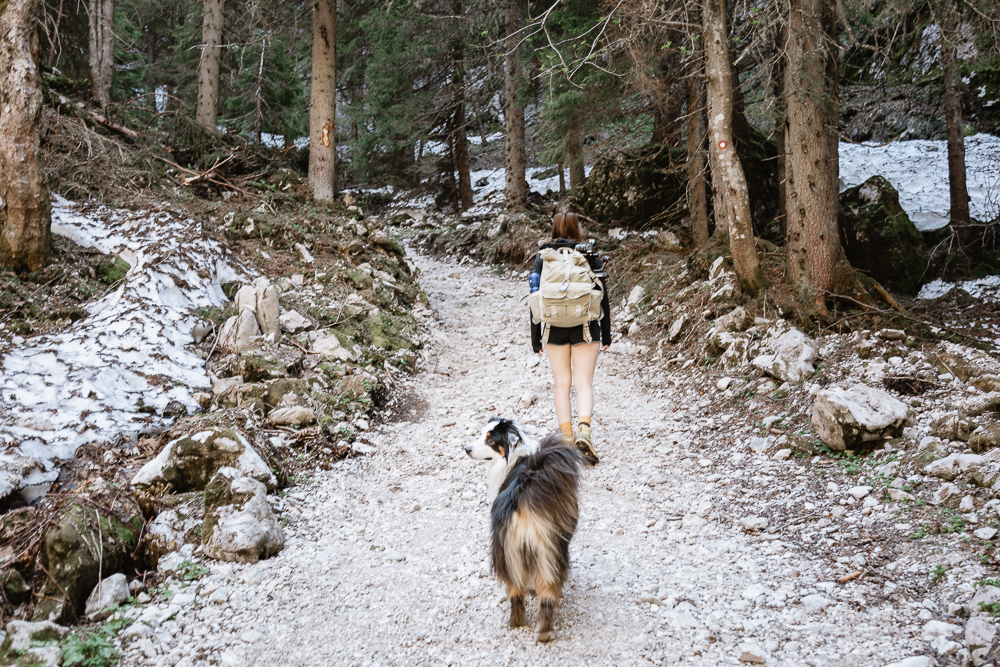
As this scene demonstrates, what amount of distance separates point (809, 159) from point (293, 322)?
642cm

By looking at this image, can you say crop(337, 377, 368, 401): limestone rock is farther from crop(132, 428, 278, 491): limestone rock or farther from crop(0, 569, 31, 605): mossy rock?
crop(0, 569, 31, 605): mossy rock

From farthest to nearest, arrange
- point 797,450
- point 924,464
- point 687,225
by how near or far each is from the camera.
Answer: point 687,225
point 797,450
point 924,464

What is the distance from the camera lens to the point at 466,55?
16.3 m

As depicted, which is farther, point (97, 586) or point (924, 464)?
point (924, 464)

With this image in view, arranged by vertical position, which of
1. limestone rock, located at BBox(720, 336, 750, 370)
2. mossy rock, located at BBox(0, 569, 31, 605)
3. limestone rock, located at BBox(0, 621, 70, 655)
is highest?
limestone rock, located at BBox(720, 336, 750, 370)

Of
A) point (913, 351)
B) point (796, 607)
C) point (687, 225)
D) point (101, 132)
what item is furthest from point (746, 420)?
point (101, 132)

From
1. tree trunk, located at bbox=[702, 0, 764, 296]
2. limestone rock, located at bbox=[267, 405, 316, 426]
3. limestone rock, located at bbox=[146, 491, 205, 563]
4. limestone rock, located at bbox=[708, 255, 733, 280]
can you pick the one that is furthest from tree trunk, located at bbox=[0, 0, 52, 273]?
limestone rock, located at bbox=[708, 255, 733, 280]

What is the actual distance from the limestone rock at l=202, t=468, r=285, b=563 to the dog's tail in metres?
1.90

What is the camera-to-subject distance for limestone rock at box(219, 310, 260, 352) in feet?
21.0

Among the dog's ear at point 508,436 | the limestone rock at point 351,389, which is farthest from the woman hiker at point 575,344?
the limestone rock at point 351,389

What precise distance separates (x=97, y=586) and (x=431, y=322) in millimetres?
6813

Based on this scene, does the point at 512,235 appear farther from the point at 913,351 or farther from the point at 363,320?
the point at 913,351

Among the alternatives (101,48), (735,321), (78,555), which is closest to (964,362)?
(735,321)

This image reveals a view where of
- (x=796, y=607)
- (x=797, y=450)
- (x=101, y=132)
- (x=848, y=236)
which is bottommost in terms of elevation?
(x=796, y=607)
